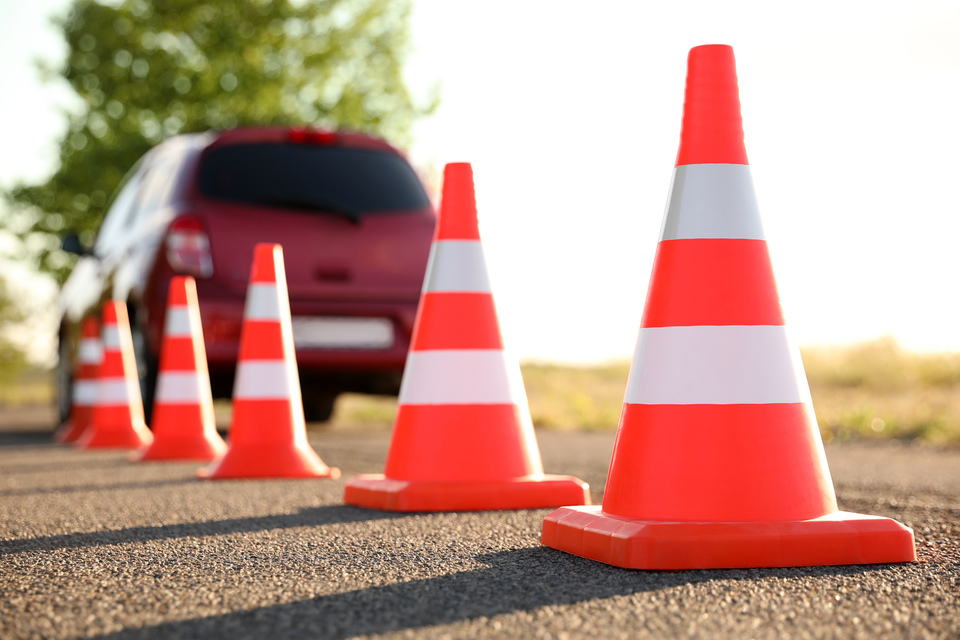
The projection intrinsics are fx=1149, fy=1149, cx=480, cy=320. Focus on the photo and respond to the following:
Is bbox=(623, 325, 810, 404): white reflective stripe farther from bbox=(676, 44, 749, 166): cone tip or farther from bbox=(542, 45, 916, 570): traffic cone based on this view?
bbox=(676, 44, 749, 166): cone tip

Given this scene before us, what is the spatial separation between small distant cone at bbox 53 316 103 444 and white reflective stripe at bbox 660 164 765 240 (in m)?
6.91

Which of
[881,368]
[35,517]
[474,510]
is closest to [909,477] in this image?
[474,510]

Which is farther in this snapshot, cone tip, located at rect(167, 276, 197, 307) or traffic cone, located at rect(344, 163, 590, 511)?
cone tip, located at rect(167, 276, 197, 307)

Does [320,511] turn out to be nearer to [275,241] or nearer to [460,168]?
[460,168]

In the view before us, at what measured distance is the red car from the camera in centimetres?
685

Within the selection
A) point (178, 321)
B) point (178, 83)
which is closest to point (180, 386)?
point (178, 321)

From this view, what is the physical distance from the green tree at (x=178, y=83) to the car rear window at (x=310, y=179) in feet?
41.2

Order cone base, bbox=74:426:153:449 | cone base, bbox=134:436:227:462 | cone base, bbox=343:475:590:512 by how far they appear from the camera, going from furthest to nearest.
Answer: cone base, bbox=74:426:153:449 < cone base, bbox=134:436:227:462 < cone base, bbox=343:475:590:512

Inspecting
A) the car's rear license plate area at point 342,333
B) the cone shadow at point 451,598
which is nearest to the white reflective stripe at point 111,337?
the car's rear license plate area at point 342,333

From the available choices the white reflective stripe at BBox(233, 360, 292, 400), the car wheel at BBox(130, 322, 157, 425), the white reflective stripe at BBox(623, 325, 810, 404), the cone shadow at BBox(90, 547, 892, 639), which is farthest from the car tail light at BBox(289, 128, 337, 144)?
the cone shadow at BBox(90, 547, 892, 639)

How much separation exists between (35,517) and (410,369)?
1.37 m

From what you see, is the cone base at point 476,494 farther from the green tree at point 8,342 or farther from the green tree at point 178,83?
the green tree at point 8,342

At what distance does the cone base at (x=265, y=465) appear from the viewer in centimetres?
526

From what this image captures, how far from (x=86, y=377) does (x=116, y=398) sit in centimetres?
134
